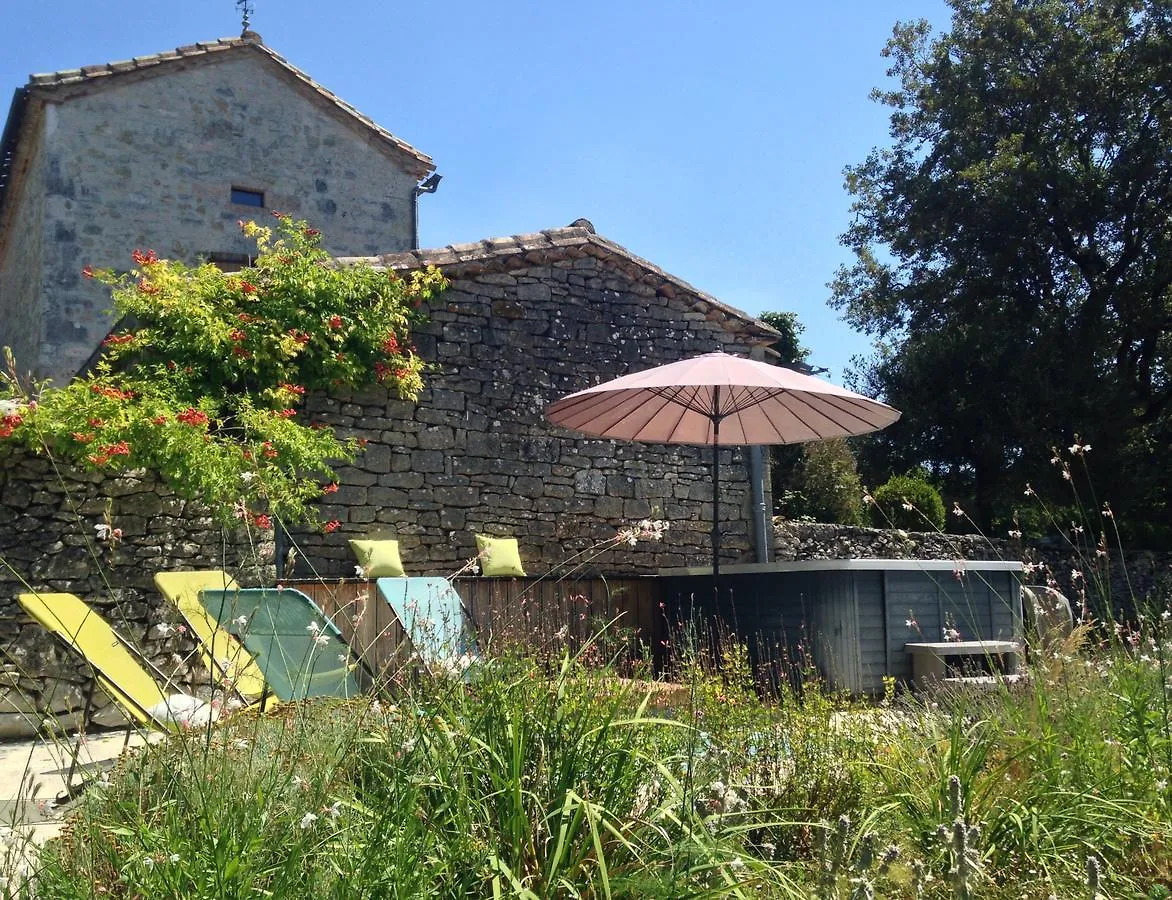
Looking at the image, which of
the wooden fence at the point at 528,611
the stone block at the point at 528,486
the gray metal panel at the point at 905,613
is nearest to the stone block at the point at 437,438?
the stone block at the point at 528,486

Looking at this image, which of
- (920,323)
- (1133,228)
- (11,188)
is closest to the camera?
(11,188)

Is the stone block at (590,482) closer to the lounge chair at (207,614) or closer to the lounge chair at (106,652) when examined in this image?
the lounge chair at (207,614)

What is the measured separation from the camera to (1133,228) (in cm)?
1731

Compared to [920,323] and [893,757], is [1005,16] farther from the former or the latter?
[893,757]

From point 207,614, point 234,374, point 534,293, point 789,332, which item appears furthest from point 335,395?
point 789,332

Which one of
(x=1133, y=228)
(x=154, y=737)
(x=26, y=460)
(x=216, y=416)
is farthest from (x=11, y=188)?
(x=1133, y=228)

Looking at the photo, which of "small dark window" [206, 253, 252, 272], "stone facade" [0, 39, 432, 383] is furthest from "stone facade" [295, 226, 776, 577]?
"stone facade" [0, 39, 432, 383]

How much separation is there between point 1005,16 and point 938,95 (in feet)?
5.42

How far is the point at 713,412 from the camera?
7047mm

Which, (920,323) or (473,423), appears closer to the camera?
(473,423)

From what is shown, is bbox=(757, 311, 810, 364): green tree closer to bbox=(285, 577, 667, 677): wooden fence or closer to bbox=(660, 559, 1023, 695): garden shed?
bbox=(285, 577, 667, 677): wooden fence

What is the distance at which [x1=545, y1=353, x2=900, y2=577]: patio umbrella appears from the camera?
6.61 m

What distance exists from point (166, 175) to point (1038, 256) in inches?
547

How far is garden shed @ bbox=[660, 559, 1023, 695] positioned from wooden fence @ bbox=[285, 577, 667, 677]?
895 millimetres
